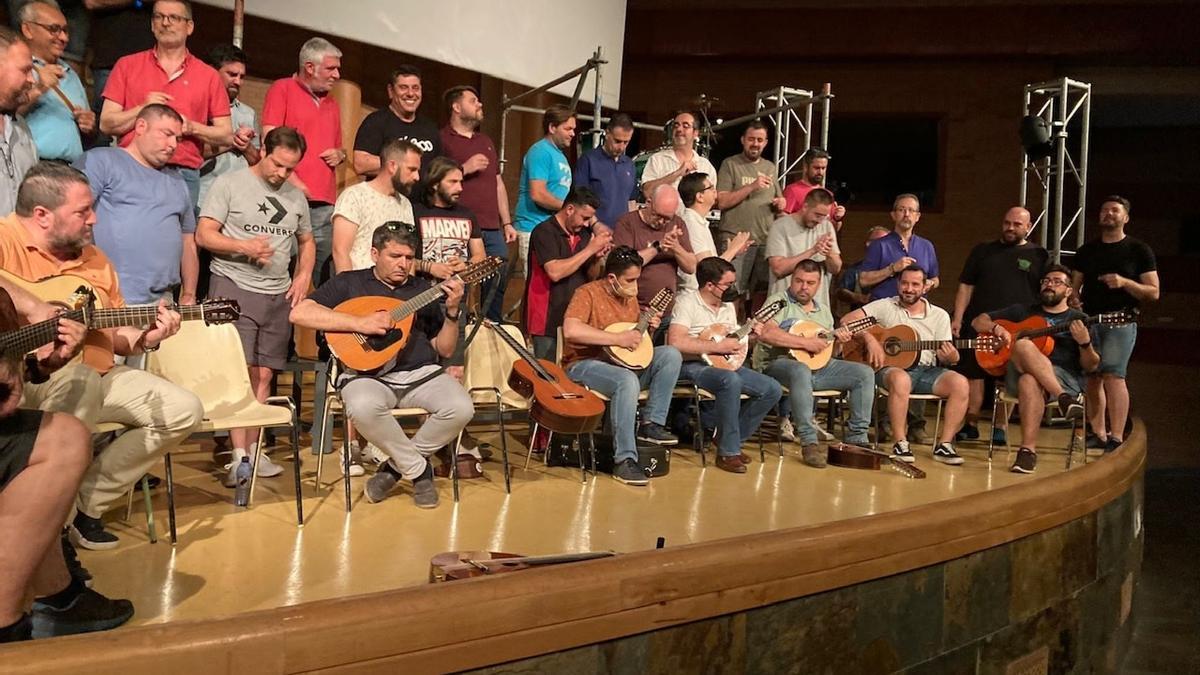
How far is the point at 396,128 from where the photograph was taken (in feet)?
18.2

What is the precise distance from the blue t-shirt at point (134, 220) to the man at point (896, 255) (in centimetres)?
412

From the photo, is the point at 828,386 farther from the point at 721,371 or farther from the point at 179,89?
the point at 179,89

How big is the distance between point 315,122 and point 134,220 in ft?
4.34

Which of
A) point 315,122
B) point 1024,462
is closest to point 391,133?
point 315,122

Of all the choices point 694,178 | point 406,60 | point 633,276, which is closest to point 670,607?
point 633,276

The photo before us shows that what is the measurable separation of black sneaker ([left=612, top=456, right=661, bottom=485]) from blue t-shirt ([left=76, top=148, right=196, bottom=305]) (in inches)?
81.1

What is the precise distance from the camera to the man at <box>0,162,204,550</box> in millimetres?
3467

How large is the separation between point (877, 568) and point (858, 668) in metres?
0.38

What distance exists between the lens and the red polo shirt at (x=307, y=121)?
534cm

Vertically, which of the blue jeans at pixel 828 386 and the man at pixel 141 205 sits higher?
the man at pixel 141 205

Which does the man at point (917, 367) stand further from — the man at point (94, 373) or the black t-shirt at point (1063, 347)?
the man at point (94, 373)

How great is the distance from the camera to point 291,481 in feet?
15.7

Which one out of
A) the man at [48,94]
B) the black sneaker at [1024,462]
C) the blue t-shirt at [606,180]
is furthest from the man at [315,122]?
the black sneaker at [1024,462]

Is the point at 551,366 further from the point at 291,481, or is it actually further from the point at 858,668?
the point at 858,668
